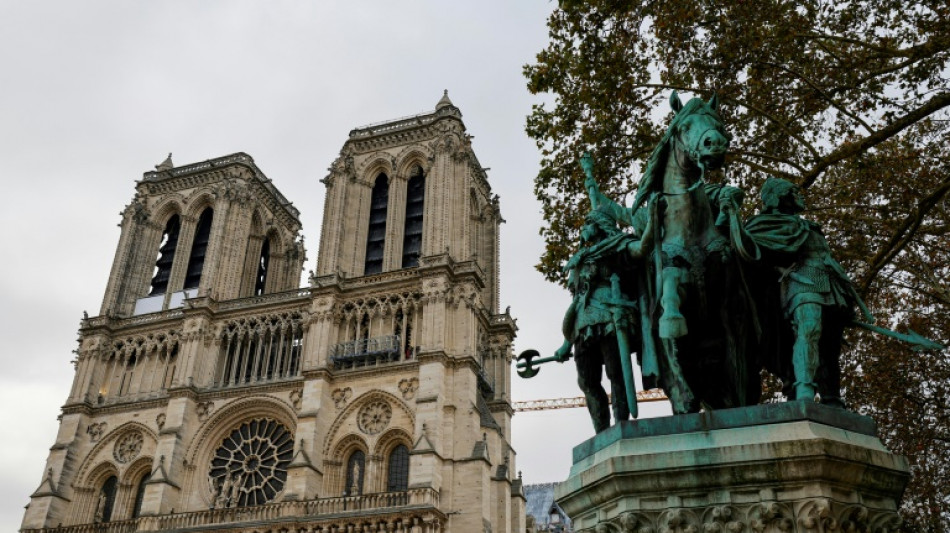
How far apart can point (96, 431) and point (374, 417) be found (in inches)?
504

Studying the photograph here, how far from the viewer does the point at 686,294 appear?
4.63 m

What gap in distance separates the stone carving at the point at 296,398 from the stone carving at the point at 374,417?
2.71 metres

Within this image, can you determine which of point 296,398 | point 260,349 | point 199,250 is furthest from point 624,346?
point 199,250

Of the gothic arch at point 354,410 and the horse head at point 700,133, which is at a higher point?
the gothic arch at point 354,410

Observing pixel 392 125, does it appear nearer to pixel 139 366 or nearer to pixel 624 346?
pixel 139 366

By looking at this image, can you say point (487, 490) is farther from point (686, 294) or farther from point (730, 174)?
point (686, 294)

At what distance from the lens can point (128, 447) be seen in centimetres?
3416

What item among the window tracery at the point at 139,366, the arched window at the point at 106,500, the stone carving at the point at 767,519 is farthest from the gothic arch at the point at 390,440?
the stone carving at the point at 767,519

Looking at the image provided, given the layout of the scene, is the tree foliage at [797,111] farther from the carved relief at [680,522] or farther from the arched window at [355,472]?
the arched window at [355,472]

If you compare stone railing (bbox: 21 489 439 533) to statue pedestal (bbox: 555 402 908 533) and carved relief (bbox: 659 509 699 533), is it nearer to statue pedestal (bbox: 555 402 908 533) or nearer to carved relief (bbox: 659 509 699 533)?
statue pedestal (bbox: 555 402 908 533)

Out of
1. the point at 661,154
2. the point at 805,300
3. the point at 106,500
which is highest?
the point at 106,500

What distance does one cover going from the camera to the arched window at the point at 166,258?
3916cm

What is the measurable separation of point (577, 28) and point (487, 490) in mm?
20027

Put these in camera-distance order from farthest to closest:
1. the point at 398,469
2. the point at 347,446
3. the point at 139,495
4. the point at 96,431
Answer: the point at 96,431, the point at 139,495, the point at 347,446, the point at 398,469
